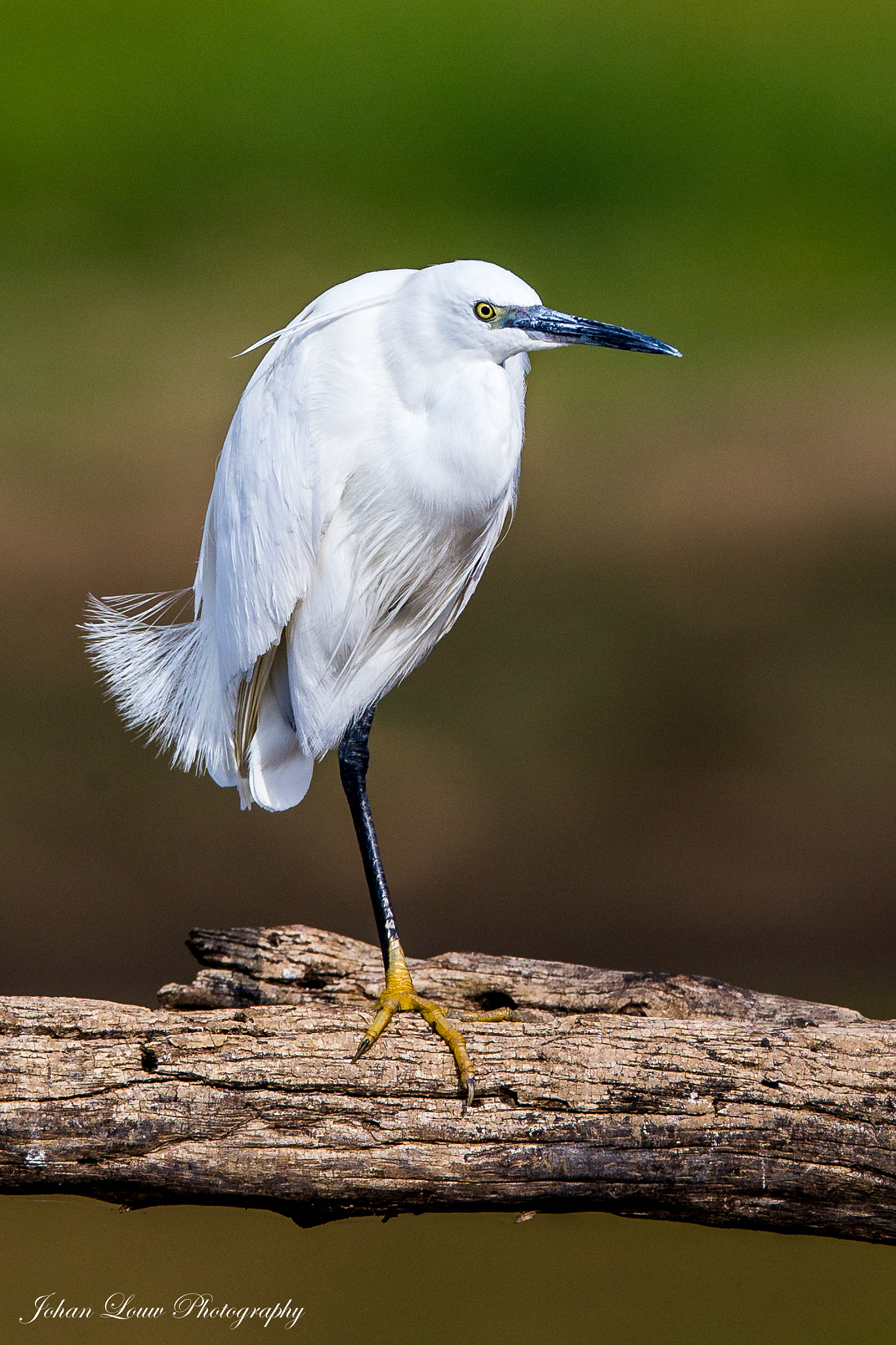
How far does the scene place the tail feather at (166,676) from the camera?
141 cm

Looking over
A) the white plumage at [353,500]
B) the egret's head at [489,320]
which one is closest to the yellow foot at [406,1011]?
the white plumage at [353,500]

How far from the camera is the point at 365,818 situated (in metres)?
1.33

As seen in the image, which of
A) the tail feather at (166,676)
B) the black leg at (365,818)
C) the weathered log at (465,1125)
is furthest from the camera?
the tail feather at (166,676)

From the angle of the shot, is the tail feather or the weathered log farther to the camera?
the tail feather

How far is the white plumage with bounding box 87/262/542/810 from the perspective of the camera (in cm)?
113

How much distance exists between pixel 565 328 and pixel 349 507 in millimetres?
275

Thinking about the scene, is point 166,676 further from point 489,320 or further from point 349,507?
point 489,320

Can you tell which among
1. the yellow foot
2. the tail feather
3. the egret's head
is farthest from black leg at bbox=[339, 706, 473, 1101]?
the egret's head

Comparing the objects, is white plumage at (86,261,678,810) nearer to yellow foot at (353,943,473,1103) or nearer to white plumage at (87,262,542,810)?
white plumage at (87,262,542,810)

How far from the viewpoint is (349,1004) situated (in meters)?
1.29

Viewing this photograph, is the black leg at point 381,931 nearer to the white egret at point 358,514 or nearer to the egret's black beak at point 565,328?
the white egret at point 358,514

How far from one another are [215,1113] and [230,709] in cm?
44

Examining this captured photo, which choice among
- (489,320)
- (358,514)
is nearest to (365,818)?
(358,514)

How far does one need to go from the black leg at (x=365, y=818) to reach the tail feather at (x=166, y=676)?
A: 0.13 metres
